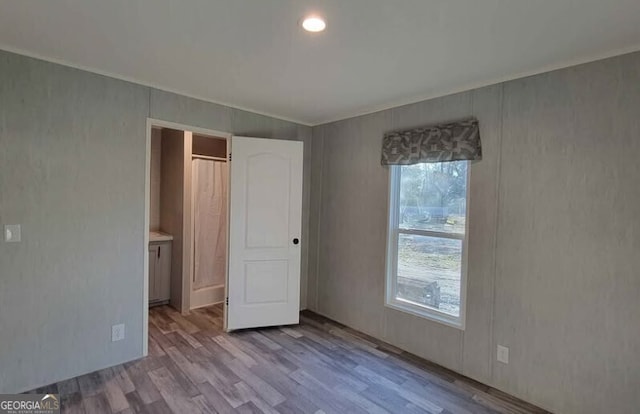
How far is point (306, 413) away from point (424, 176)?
7.04 ft

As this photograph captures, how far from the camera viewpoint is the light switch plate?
7.08ft

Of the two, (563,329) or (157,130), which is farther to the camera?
(157,130)

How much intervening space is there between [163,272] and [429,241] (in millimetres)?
3247

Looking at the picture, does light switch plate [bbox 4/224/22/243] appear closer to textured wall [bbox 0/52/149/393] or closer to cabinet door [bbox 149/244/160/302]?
textured wall [bbox 0/52/149/393]

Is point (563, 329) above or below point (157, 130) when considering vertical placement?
below

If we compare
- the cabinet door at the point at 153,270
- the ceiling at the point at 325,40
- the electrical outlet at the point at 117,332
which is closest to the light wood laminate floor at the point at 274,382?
the electrical outlet at the point at 117,332

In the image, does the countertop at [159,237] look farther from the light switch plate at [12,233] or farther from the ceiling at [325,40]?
the ceiling at [325,40]

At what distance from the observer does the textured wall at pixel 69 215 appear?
2189 millimetres

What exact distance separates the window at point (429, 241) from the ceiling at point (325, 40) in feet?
2.53

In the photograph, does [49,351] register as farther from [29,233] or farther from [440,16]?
[440,16]

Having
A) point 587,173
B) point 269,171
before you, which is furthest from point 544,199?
point 269,171

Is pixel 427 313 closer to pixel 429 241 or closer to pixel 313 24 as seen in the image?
pixel 429 241

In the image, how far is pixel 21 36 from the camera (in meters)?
1.98

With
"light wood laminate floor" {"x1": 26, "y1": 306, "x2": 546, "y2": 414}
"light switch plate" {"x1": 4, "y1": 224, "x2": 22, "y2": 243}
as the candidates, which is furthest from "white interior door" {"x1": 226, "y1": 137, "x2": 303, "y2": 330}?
Answer: "light switch plate" {"x1": 4, "y1": 224, "x2": 22, "y2": 243}
